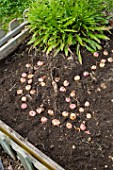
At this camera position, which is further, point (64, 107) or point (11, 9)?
point (11, 9)

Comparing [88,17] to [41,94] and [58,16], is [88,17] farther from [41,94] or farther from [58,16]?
[41,94]

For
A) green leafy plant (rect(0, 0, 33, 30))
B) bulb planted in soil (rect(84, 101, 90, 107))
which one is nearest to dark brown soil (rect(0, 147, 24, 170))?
bulb planted in soil (rect(84, 101, 90, 107))

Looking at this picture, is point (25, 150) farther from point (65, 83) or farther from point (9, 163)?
point (65, 83)

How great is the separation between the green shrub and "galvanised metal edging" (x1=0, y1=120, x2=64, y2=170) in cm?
84

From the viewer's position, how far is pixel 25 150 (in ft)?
8.20

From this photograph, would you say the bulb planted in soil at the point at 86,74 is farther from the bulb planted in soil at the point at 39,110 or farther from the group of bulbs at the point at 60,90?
the bulb planted in soil at the point at 39,110

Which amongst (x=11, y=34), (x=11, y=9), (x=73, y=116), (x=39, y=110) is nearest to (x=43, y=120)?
(x=39, y=110)

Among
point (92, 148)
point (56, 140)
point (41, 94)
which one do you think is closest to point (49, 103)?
point (41, 94)

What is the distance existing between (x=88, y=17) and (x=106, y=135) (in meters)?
1.08

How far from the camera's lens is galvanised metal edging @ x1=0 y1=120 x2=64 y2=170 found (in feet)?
7.87

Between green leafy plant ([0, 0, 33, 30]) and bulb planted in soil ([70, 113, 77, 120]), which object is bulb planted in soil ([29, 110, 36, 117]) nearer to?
bulb planted in soil ([70, 113, 77, 120])

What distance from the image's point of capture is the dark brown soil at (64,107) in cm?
253

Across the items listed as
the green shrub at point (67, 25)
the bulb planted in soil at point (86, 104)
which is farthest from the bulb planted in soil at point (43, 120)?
the green shrub at point (67, 25)

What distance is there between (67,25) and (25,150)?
45.3 inches
